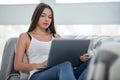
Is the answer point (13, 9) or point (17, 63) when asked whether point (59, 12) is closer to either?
point (13, 9)

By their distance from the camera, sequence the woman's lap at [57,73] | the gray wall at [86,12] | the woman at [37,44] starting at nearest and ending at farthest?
the woman's lap at [57,73] < the woman at [37,44] < the gray wall at [86,12]

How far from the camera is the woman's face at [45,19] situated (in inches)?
73.4

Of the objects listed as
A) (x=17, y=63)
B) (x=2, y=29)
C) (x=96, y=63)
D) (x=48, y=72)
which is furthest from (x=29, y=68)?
(x=2, y=29)

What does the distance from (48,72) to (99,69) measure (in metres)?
0.98

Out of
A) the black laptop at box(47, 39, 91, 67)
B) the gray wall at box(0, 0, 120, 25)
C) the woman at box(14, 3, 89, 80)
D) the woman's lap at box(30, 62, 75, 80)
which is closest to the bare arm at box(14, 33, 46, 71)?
the woman at box(14, 3, 89, 80)

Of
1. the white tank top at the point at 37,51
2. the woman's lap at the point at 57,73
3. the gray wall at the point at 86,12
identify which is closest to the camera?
the woman's lap at the point at 57,73

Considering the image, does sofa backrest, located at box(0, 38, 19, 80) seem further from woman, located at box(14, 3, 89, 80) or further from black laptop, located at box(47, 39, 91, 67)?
black laptop, located at box(47, 39, 91, 67)

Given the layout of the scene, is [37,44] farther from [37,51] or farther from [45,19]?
[45,19]

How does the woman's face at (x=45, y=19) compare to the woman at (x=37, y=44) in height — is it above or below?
above

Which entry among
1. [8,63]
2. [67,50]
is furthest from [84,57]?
[8,63]

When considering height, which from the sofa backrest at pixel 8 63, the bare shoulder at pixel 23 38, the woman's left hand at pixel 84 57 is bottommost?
the sofa backrest at pixel 8 63

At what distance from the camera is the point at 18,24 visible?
115 inches

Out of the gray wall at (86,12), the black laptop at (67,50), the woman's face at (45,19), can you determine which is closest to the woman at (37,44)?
the woman's face at (45,19)

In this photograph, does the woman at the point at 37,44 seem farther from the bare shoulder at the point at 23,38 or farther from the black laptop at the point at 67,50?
the black laptop at the point at 67,50
